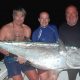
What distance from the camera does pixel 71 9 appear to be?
4543 millimetres

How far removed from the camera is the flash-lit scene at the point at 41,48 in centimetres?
414

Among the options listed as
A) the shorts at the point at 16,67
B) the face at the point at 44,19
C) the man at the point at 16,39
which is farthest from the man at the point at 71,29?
the shorts at the point at 16,67

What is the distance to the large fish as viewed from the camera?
162 inches

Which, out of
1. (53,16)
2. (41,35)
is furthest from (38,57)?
(53,16)

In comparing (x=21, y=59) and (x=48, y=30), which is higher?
(x=48, y=30)

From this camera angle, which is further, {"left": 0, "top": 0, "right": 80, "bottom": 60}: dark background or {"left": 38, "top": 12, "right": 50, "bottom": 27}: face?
{"left": 0, "top": 0, "right": 80, "bottom": 60}: dark background

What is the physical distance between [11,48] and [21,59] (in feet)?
0.69

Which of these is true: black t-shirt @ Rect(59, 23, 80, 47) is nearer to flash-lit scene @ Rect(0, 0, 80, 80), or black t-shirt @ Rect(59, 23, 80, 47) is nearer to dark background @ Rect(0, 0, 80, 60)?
flash-lit scene @ Rect(0, 0, 80, 80)

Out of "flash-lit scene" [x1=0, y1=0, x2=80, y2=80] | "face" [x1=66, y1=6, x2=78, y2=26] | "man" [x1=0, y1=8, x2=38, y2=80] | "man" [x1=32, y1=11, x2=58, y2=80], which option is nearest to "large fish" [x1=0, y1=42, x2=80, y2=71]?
"flash-lit scene" [x1=0, y1=0, x2=80, y2=80]

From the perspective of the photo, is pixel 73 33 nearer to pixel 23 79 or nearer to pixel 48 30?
pixel 48 30

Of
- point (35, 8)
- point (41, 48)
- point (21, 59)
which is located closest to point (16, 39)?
point (21, 59)

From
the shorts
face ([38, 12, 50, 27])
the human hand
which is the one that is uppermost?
face ([38, 12, 50, 27])

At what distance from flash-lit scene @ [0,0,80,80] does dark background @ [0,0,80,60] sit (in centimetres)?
1023

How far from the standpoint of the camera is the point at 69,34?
14.9ft
